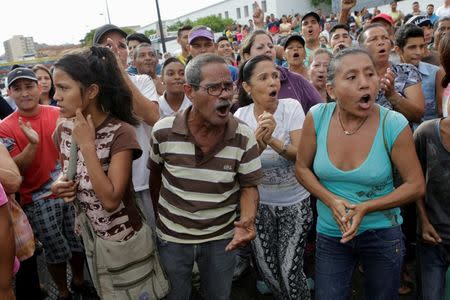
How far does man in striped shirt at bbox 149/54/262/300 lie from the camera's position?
7.02 feet

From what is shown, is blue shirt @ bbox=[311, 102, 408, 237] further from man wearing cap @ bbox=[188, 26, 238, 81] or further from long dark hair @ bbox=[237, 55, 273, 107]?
man wearing cap @ bbox=[188, 26, 238, 81]

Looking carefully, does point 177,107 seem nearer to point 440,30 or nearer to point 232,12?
point 440,30

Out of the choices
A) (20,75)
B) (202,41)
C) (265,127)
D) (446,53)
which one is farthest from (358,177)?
(20,75)

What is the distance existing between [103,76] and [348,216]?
1534 millimetres

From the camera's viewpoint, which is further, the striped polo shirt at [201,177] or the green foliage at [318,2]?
the green foliage at [318,2]

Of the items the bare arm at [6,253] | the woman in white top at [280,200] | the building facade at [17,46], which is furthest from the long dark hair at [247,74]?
the building facade at [17,46]

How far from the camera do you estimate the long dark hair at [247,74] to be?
9.30ft

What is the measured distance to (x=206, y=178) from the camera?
217 centimetres

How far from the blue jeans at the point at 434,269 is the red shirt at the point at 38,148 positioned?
115 inches

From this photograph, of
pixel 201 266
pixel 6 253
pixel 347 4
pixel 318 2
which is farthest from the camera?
pixel 318 2

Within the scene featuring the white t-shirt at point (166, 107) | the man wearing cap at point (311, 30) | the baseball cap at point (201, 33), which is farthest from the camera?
the man wearing cap at point (311, 30)

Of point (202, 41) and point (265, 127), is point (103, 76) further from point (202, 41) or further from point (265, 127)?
point (202, 41)

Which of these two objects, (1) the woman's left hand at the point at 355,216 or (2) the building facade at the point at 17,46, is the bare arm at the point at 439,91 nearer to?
(1) the woman's left hand at the point at 355,216

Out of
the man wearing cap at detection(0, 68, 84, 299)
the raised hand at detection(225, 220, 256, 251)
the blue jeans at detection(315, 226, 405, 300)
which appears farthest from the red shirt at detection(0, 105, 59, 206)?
the blue jeans at detection(315, 226, 405, 300)
